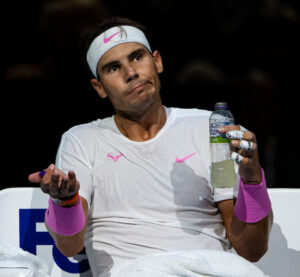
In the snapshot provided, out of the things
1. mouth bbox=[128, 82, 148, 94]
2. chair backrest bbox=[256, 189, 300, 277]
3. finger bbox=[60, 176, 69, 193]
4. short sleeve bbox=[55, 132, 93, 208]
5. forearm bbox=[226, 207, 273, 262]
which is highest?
mouth bbox=[128, 82, 148, 94]

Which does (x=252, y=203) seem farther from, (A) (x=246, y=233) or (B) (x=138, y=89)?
(B) (x=138, y=89)

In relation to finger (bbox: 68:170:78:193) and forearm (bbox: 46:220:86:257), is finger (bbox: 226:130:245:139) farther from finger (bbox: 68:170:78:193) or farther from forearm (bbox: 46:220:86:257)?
forearm (bbox: 46:220:86:257)

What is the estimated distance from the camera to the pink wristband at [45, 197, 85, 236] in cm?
203

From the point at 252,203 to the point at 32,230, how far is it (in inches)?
42.1

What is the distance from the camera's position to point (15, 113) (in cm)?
329

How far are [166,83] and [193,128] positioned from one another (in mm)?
963

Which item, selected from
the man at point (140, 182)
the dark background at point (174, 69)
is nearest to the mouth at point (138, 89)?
the man at point (140, 182)

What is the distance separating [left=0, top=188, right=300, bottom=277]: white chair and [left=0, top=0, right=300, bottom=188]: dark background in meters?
0.62

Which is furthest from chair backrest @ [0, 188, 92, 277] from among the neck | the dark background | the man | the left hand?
the left hand

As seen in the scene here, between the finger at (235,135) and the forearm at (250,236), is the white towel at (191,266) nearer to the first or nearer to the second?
the forearm at (250,236)

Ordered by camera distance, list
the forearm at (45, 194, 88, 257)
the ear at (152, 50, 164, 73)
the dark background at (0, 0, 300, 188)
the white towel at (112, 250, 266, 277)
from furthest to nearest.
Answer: the dark background at (0, 0, 300, 188) → the ear at (152, 50, 164, 73) → the forearm at (45, 194, 88, 257) → the white towel at (112, 250, 266, 277)

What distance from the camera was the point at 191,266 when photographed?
196 centimetres

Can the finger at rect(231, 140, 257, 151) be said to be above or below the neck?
above

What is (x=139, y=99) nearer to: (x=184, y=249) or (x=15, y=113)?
(x=184, y=249)
